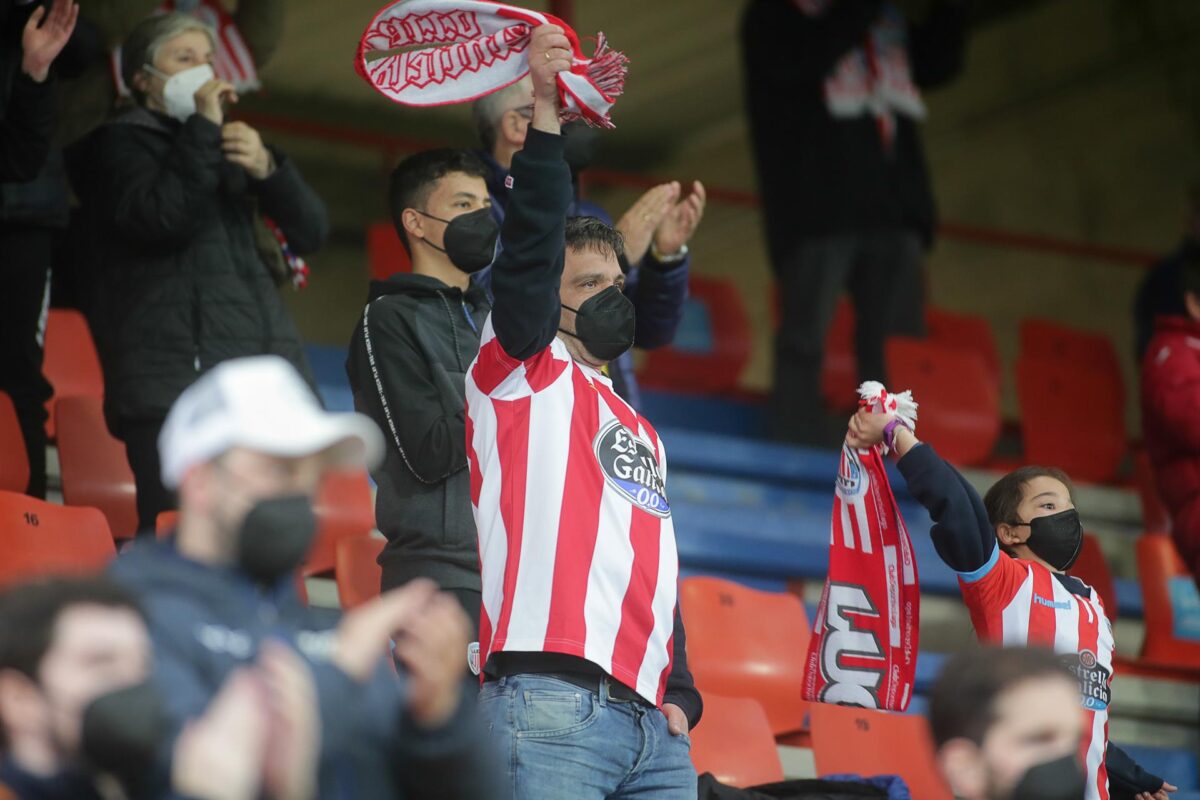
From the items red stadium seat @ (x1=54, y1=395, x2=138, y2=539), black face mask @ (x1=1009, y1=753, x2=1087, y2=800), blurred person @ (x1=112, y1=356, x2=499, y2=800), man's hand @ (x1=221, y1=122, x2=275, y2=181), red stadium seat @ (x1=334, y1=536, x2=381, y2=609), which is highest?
man's hand @ (x1=221, y1=122, x2=275, y2=181)

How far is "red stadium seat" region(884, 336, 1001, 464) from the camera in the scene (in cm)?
713

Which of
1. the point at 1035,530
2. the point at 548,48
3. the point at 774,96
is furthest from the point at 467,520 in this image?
the point at 774,96

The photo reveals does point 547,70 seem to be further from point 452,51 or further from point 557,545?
point 557,545

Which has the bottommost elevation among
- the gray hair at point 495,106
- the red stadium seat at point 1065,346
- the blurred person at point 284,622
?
the blurred person at point 284,622

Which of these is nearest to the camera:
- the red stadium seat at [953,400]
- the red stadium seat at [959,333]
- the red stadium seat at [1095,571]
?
the red stadium seat at [1095,571]

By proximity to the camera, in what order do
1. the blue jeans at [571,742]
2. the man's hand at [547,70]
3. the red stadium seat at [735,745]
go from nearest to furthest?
the blue jeans at [571,742] → the man's hand at [547,70] → the red stadium seat at [735,745]

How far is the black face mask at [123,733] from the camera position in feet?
6.06

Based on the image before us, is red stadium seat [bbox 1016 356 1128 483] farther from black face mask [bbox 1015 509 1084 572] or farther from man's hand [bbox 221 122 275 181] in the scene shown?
man's hand [bbox 221 122 275 181]

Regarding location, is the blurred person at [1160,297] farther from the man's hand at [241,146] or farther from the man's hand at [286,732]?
the man's hand at [286,732]

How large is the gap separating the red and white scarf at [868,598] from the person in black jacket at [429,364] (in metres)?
0.76

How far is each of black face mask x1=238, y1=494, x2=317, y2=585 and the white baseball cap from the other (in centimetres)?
8

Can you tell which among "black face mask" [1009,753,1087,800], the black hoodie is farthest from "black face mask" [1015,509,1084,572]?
"black face mask" [1009,753,1087,800]

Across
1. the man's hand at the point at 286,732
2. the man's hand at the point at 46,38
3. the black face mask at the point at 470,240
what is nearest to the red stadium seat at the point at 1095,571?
the black face mask at the point at 470,240

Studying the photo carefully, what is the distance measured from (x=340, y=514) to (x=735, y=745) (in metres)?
1.33
